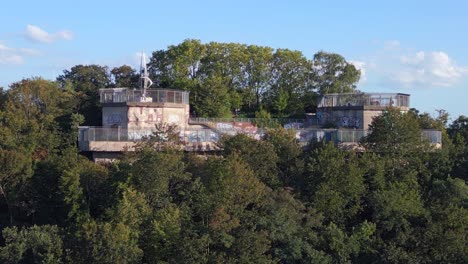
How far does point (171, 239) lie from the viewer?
30.9 metres

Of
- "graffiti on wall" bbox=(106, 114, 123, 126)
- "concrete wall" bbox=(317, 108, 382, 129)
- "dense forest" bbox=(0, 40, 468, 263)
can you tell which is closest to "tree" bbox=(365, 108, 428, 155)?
"dense forest" bbox=(0, 40, 468, 263)

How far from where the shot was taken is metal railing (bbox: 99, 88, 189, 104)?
41.6m

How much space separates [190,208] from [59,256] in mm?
6704

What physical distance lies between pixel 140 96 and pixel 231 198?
1172cm

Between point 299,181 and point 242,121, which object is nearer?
point 299,181

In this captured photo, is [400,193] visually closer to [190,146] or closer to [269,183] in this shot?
[269,183]

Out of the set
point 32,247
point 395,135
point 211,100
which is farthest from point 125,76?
point 32,247

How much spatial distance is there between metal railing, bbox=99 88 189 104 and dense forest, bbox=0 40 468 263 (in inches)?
93.9

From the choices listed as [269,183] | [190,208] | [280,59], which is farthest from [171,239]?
[280,59]

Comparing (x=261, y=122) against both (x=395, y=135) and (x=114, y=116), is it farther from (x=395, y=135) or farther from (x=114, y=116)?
(x=395, y=135)

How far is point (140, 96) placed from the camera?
41.6 m

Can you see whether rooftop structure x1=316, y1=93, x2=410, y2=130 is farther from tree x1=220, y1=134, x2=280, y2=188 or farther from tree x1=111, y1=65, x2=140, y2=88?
tree x1=111, y1=65, x2=140, y2=88

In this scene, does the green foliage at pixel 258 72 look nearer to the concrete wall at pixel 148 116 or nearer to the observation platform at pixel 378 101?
the observation platform at pixel 378 101

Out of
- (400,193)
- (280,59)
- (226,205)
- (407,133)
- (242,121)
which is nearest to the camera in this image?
(226,205)
